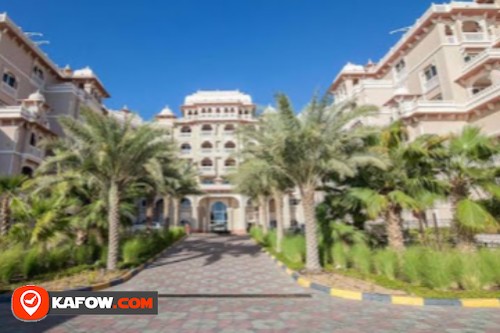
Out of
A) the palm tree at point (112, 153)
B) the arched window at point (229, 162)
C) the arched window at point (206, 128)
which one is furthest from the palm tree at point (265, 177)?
the arched window at point (206, 128)

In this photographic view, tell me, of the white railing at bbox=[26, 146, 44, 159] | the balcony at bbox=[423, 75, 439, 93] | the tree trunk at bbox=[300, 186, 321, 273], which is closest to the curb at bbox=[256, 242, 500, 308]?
the tree trunk at bbox=[300, 186, 321, 273]

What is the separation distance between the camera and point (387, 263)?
Result: 29.7ft

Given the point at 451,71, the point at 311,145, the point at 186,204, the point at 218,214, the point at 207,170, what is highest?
the point at 451,71

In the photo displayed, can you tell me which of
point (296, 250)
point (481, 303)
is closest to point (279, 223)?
point (296, 250)

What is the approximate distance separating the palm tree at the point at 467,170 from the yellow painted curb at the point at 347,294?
4443mm

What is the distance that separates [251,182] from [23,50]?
2405 cm

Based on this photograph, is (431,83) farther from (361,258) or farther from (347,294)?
(347,294)

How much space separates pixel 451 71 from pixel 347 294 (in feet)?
80.0

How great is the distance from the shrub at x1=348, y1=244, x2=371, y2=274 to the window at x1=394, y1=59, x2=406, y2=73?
85.3 ft

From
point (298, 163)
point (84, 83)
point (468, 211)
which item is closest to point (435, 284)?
point (468, 211)

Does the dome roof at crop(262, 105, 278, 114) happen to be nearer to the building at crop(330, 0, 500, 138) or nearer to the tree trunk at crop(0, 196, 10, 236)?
the tree trunk at crop(0, 196, 10, 236)

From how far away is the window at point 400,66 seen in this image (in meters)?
30.2

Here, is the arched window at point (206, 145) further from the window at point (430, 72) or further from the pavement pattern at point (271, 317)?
the pavement pattern at point (271, 317)

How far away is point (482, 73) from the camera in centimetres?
2302
